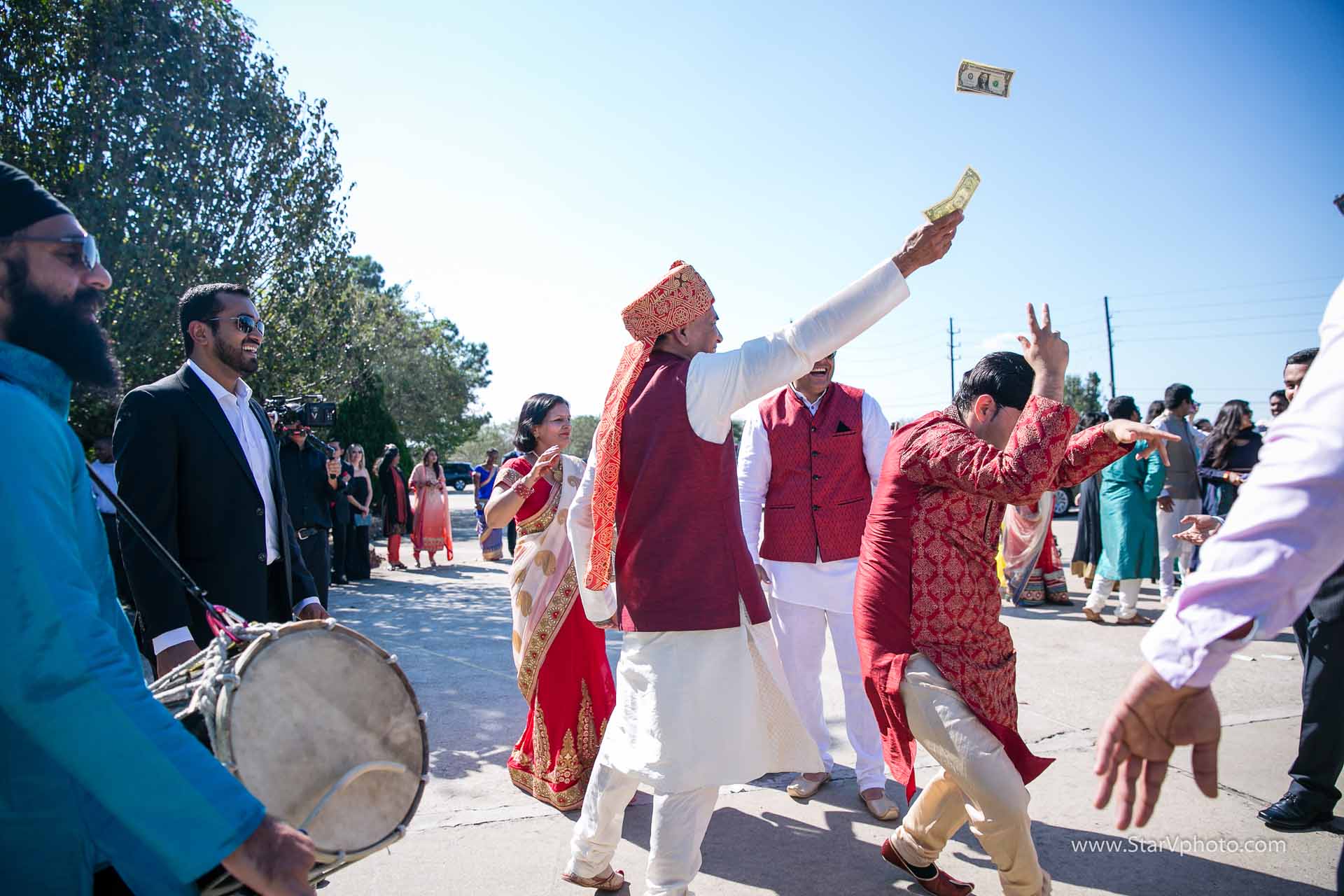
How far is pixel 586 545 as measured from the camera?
10.5ft

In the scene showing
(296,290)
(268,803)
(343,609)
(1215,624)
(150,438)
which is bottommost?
(343,609)

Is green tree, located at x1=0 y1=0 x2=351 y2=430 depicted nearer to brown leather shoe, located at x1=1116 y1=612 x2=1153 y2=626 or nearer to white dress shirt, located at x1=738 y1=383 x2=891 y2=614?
white dress shirt, located at x1=738 y1=383 x2=891 y2=614

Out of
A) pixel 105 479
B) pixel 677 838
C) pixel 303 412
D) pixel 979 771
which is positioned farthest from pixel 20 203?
pixel 303 412

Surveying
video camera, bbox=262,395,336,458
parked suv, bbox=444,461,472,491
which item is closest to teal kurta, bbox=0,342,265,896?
video camera, bbox=262,395,336,458

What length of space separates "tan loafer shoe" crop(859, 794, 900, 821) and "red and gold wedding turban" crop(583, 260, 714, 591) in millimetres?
1825

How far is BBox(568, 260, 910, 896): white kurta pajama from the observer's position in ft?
8.48

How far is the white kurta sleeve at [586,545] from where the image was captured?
317cm

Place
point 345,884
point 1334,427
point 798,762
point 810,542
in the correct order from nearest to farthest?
point 1334,427, point 798,762, point 345,884, point 810,542

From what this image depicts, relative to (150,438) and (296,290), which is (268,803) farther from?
(296,290)

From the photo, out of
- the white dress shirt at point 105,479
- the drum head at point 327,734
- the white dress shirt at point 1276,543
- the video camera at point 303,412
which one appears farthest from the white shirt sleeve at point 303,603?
the video camera at point 303,412

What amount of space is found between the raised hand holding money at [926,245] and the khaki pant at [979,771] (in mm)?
1267

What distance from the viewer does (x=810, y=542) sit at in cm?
436

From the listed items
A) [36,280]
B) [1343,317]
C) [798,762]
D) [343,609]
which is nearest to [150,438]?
[36,280]

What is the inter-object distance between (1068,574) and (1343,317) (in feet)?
39.0
